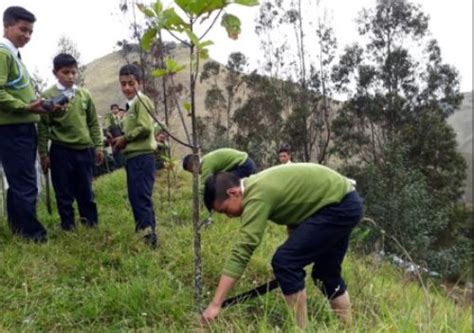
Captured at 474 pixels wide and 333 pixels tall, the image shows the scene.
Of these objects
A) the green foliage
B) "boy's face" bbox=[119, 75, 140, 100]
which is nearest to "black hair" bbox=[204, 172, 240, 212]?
"boy's face" bbox=[119, 75, 140, 100]

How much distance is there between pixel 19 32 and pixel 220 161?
2020mm

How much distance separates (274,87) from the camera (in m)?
27.3

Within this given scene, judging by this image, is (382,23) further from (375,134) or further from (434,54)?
(375,134)

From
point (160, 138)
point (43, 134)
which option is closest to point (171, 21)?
point (43, 134)

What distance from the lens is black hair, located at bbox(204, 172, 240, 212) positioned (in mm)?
2812

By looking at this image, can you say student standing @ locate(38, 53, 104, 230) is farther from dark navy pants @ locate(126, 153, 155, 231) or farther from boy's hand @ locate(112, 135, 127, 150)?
dark navy pants @ locate(126, 153, 155, 231)

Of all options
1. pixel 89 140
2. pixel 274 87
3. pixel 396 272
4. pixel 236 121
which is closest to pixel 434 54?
pixel 274 87

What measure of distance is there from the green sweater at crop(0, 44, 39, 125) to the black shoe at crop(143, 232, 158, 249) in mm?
1349

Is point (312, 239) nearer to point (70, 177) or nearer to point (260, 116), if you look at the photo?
point (70, 177)

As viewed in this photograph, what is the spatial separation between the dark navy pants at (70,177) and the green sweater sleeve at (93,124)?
86 mm

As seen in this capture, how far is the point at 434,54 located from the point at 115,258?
2324 centimetres

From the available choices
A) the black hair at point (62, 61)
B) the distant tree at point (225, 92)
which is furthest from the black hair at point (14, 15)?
the distant tree at point (225, 92)

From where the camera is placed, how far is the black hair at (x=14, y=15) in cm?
420

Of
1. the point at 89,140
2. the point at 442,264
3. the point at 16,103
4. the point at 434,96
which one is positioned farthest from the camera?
the point at 434,96
